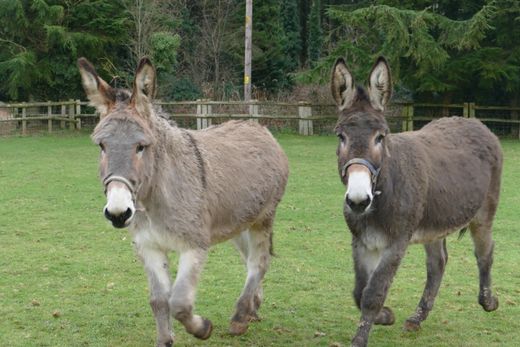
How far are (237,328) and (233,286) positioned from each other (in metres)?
1.49

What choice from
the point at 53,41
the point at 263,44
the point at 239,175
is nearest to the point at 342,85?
the point at 239,175

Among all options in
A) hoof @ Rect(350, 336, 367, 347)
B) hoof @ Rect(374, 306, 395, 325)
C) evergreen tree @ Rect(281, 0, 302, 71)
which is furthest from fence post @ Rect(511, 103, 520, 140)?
hoof @ Rect(350, 336, 367, 347)

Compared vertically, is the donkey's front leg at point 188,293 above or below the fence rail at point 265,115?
below

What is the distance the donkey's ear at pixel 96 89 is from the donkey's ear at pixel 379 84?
177 centimetres

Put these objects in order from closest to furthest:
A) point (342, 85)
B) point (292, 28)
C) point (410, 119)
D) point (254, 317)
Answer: point (342, 85), point (254, 317), point (410, 119), point (292, 28)

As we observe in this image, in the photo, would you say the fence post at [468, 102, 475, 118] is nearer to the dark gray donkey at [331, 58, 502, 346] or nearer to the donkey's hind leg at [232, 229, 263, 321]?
the dark gray donkey at [331, 58, 502, 346]

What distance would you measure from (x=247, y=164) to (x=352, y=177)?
1.60 meters

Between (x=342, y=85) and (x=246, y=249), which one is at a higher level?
(x=342, y=85)

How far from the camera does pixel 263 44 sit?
127ft

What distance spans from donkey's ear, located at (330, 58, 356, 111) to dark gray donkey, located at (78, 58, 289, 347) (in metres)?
1.13

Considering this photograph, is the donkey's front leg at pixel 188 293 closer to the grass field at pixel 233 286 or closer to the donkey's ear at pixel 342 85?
the grass field at pixel 233 286

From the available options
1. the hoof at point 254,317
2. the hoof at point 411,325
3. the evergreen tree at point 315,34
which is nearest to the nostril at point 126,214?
the hoof at point 254,317

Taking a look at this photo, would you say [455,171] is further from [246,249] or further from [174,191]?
[174,191]

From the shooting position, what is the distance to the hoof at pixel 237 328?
5.68 meters
